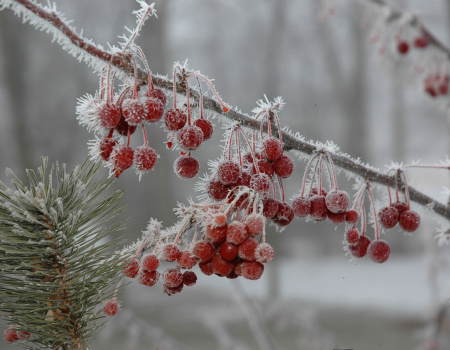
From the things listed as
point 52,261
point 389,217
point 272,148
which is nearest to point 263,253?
point 272,148

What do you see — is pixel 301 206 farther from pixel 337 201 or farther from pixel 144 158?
pixel 144 158

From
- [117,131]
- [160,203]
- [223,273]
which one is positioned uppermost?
[160,203]

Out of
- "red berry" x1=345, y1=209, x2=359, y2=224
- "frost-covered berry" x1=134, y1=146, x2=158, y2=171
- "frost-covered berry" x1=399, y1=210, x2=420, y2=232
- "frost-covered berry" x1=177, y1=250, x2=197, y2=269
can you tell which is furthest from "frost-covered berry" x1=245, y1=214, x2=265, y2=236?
"frost-covered berry" x1=399, y1=210, x2=420, y2=232

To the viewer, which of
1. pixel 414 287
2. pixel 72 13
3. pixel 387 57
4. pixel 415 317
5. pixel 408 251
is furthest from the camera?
pixel 408 251

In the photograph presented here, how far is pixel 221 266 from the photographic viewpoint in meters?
0.91

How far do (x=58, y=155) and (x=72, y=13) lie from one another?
14.5 ft

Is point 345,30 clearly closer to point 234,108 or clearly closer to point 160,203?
point 160,203

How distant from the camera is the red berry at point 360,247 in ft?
4.21

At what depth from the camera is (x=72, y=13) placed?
1232 centimetres

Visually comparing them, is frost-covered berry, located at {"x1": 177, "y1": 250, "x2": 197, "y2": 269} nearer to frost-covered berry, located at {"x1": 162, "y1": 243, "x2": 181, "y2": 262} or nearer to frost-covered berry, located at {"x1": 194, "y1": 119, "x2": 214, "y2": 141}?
frost-covered berry, located at {"x1": 162, "y1": 243, "x2": 181, "y2": 262}

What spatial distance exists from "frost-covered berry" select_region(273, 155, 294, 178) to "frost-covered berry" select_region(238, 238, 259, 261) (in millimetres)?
234

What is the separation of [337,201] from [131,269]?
47 centimetres

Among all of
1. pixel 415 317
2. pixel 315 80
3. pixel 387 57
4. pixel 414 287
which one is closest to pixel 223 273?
pixel 387 57

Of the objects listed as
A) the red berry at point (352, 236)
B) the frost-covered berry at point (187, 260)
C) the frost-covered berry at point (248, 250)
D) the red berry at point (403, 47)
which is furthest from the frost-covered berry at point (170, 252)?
the red berry at point (403, 47)
